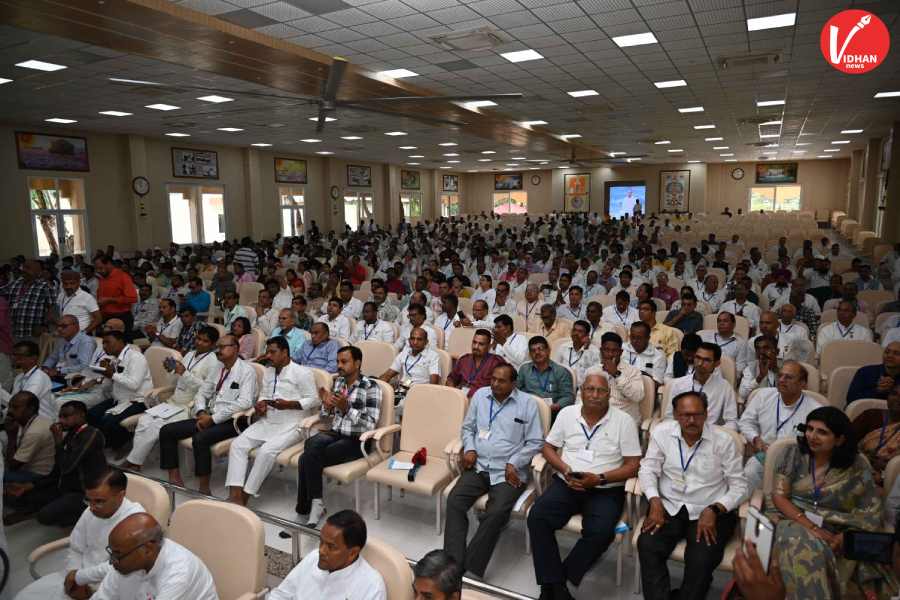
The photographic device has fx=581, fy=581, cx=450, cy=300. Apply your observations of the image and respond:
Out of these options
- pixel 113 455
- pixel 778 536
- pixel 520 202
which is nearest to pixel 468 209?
pixel 520 202

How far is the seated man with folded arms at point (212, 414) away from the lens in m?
4.40

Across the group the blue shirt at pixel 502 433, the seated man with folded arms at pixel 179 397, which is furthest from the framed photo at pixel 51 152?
the blue shirt at pixel 502 433

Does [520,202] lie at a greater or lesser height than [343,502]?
greater

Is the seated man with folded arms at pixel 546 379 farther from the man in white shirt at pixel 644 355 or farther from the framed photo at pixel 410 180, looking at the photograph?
the framed photo at pixel 410 180

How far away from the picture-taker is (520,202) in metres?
34.6

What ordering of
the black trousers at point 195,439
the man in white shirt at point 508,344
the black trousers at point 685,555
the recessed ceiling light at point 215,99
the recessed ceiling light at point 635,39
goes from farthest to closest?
the recessed ceiling light at point 215,99 → the recessed ceiling light at point 635,39 → the man in white shirt at point 508,344 → the black trousers at point 195,439 → the black trousers at point 685,555

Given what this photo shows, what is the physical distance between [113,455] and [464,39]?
5.93 metres

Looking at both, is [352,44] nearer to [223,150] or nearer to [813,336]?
[813,336]

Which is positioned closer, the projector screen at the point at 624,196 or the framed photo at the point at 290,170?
the framed photo at the point at 290,170

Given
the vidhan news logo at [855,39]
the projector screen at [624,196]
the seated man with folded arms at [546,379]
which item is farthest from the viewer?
the projector screen at [624,196]

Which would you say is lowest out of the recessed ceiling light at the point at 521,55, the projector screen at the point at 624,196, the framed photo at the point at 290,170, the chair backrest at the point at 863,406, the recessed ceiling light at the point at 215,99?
the chair backrest at the point at 863,406

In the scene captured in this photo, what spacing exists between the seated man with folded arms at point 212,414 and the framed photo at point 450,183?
27.7 meters

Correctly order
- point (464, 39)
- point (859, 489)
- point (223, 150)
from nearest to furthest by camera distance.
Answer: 1. point (859, 489)
2. point (464, 39)
3. point (223, 150)

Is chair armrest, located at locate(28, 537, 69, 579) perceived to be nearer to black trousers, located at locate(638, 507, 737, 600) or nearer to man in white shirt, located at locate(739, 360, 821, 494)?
black trousers, located at locate(638, 507, 737, 600)
